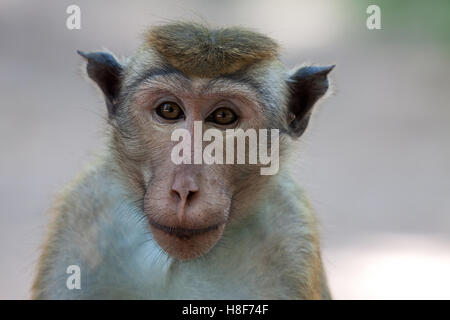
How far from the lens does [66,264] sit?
4.40 meters

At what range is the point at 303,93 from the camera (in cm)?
449

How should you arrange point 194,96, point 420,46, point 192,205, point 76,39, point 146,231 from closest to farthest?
point 192,205, point 194,96, point 146,231, point 76,39, point 420,46

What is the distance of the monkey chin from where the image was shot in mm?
3787

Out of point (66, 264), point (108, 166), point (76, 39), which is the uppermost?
point (76, 39)

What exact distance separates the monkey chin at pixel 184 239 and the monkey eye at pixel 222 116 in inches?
22.0

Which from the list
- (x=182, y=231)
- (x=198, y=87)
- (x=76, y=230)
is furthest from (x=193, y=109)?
(x=76, y=230)

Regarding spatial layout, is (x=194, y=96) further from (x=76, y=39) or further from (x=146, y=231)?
(x=76, y=39)

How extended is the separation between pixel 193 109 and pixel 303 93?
0.76m

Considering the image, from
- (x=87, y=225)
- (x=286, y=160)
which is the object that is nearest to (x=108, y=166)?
(x=87, y=225)

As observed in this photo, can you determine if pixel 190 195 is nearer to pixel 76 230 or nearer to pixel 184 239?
pixel 184 239

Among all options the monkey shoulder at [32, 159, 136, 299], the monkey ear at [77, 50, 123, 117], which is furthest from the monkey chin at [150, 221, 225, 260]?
the monkey ear at [77, 50, 123, 117]

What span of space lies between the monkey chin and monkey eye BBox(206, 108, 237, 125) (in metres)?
0.56
